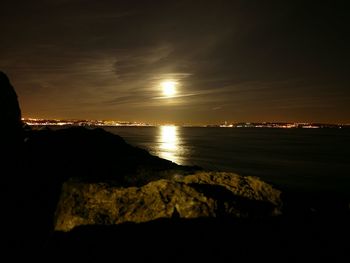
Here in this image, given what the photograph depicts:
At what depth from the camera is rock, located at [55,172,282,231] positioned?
9.28 m

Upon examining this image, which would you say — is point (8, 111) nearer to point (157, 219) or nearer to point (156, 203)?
point (156, 203)

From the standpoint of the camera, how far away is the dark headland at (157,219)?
27.9 ft

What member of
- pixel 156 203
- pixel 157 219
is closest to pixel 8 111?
pixel 156 203

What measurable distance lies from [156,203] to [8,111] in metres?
10.8

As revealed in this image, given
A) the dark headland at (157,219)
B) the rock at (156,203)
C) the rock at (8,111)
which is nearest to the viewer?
the dark headland at (157,219)

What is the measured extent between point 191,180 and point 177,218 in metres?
2.84

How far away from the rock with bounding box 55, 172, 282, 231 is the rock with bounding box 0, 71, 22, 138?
6171 millimetres

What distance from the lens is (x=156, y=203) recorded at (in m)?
9.57

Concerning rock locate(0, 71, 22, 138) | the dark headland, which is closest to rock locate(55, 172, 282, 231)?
the dark headland

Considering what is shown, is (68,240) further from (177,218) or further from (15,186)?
(15,186)

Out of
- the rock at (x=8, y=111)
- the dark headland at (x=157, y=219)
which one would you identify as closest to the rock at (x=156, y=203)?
the dark headland at (x=157, y=219)

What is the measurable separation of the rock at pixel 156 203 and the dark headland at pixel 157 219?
34 millimetres

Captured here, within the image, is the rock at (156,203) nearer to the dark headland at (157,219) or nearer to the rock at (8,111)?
the dark headland at (157,219)

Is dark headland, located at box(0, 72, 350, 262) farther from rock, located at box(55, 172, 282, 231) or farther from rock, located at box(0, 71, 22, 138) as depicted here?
rock, located at box(0, 71, 22, 138)
